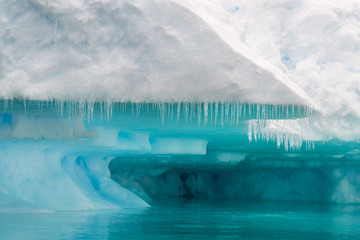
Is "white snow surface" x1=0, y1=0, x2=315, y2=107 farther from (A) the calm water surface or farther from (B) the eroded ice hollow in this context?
(A) the calm water surface

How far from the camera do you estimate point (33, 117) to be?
38.8 feet

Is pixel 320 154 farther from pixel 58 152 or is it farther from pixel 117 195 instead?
pixel 58 152

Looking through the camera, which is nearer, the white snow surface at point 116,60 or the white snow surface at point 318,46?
the white snow surface at point 116,60

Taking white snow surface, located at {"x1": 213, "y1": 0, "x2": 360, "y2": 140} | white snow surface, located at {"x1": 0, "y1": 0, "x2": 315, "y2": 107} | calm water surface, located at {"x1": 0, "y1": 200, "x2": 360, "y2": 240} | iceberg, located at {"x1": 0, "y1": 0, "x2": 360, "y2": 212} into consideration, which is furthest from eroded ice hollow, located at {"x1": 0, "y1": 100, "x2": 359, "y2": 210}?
calm water surface, located at {"x1": 0, "y1": 200, "x2": 360, "y2": 240}

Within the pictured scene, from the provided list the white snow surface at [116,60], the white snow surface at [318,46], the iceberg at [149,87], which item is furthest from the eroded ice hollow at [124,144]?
the white snow surface at [318,46]

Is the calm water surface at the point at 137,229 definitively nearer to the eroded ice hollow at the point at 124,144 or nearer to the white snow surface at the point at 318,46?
the eroded ice hollow at the point at 124,144

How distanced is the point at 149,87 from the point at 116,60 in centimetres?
77

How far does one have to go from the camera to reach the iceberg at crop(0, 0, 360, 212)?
9.73 metres

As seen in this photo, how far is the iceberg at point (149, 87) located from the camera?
31.9 feet

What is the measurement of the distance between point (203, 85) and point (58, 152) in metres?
4.72

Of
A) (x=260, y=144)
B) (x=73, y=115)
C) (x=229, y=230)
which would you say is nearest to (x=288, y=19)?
(x=260, y=144)

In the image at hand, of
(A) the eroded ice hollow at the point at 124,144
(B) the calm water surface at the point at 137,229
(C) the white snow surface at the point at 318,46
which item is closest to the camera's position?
(B) the calm water surface at the point at 137,229

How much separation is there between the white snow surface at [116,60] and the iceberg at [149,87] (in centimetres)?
2

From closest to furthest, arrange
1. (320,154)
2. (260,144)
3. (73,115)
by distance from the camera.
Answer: (73,115)
(260,144)
(320,154)
